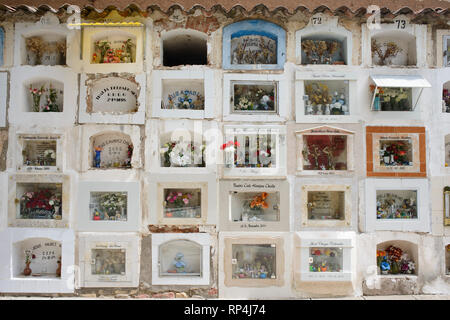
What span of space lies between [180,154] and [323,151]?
2.87 metres

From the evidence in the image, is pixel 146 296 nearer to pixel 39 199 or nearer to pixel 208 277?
pixel 208 277

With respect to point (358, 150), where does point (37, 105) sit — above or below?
above

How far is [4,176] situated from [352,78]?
22.9 ft

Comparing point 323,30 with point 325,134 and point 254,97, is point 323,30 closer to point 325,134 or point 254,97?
point 254,97

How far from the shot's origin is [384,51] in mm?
8000

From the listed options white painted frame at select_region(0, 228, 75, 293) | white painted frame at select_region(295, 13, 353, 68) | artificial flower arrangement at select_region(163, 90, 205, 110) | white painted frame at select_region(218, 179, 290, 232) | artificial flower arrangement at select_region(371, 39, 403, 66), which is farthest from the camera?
artificial flower arrangement at select_region(371, 39, 403, 66)

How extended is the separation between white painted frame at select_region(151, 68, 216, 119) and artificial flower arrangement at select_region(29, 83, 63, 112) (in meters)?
2.04

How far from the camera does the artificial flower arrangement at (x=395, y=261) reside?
24.8ft

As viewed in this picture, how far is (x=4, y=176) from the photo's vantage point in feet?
24.3

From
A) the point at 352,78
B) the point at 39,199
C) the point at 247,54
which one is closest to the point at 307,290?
the point at 352,78

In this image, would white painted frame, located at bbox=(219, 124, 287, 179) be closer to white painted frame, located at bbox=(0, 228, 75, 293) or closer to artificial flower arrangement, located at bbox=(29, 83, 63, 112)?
white painted frame, located at bbox=(0, 228, 75, 293)

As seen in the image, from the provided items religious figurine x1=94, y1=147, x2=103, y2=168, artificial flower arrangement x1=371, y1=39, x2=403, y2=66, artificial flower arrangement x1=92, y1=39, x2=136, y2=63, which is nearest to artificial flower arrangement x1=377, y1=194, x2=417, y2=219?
artificial flower arrangement x1=371, y1=39, x2=403, y2=66

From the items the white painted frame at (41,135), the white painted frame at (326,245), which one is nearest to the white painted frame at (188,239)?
the white painted frame at (326,245)

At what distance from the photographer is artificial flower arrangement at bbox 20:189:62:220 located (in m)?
7.55
